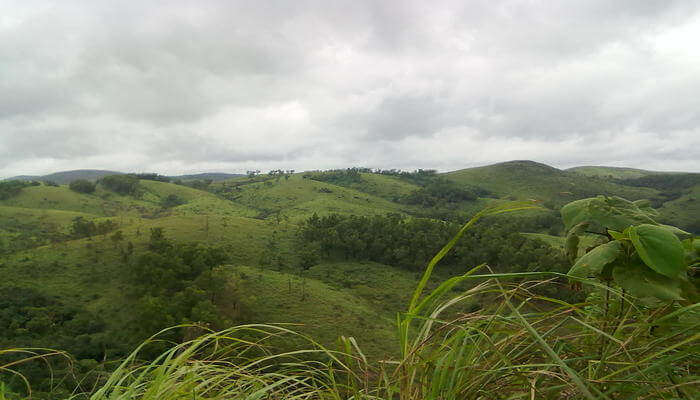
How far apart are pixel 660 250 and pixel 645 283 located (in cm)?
13

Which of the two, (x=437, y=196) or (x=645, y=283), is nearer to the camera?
(x=645, y=283)

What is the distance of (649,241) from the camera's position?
126cm

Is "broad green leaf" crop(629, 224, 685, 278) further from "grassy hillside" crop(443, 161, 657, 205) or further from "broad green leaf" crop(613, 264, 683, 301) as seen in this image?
"grassy hillside" crop(443, 161, 657, 205)

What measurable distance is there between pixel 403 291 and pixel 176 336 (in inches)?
1440

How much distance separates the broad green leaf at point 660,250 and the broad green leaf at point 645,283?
6 centimetres

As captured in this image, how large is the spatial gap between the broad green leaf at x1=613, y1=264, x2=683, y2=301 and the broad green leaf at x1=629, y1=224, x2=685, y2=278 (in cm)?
6

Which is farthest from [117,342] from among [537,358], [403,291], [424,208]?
[424,208]

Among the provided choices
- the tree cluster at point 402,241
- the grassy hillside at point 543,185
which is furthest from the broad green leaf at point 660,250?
the grassy hillside at point 543,185

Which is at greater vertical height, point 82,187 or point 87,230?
point 82,187

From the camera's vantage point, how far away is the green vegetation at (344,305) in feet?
4.54

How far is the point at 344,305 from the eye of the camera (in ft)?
156

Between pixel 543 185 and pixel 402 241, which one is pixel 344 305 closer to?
pixel 402 241

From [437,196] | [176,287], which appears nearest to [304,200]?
[437,196]

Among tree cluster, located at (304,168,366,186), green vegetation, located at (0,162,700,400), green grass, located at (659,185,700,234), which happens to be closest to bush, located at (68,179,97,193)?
green vegetation, located at (0,162,700,400)
